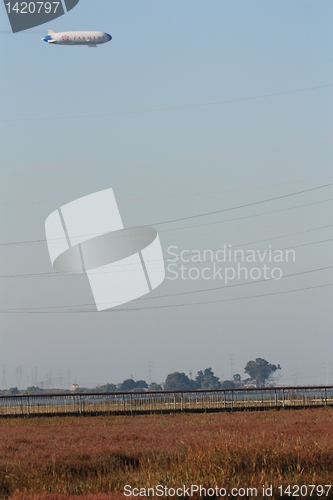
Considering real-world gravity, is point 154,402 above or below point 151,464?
below

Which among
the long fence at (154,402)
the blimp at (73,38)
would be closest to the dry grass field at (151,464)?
the long fence at (154,402)

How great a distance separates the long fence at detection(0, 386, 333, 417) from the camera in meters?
55.9

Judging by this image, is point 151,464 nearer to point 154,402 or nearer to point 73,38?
point 154,402

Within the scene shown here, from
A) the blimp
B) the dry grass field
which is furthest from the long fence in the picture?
the blimp

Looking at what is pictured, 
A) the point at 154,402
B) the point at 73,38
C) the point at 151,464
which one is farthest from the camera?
the point at 73,38

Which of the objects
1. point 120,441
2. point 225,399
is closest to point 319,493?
point 120,441

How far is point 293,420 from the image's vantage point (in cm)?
4053

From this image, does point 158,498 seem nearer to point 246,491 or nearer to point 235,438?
point 246,491

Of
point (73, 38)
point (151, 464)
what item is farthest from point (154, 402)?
point (73, 38)

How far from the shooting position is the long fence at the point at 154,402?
55938 millimetres

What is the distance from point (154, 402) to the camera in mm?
60719

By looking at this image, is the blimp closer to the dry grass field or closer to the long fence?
the long fence

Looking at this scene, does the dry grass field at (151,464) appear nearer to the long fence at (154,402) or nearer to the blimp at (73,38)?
→ the long fence at (154,402)

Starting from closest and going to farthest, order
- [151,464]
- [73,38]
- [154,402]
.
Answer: [151,464] → [154,402] → [73,38]
